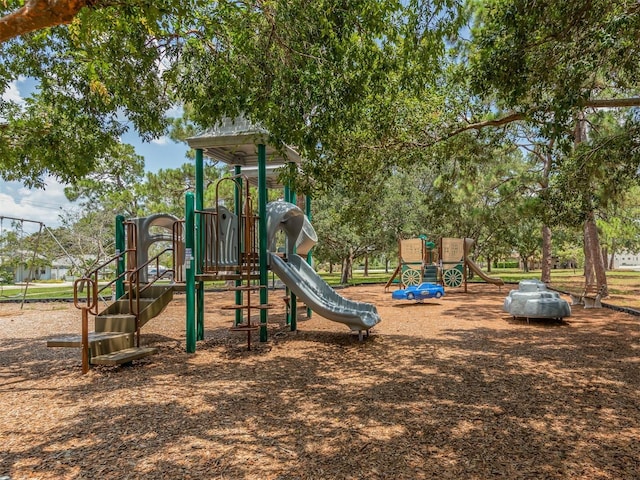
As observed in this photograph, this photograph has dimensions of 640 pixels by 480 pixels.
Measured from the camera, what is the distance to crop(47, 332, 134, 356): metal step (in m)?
5.32

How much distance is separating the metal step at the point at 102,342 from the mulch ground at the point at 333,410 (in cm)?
28

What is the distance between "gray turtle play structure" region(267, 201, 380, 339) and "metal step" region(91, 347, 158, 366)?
2497 millimetres

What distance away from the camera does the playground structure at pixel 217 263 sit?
637cm

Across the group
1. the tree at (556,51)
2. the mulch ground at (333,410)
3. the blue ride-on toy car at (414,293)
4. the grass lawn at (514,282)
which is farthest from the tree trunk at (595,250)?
the tree at (556,51)

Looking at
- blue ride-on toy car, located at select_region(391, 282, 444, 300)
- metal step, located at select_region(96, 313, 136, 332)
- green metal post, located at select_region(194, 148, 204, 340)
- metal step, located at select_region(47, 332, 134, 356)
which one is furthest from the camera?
blue ride-on toy car, located at select_region(391, 282, 444, 300)

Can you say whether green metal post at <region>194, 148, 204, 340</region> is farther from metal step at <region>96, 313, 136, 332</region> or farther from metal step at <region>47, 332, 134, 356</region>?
metal step at <region>47, 332, 134, 356</region>

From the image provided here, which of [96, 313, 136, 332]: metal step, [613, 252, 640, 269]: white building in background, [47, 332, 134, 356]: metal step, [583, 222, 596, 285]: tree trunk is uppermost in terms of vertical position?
[583, 222, 596, 285]: tree trunk

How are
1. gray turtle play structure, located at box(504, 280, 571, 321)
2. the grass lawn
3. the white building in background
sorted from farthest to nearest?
the white building in background → the grass lawn → gray turtle play structure, located at box(504, 280, 571, 321)

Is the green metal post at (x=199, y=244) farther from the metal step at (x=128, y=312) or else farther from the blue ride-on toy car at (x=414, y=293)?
the blue ride-on toy car at (x=414, y=293)

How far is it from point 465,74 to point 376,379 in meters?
4.84

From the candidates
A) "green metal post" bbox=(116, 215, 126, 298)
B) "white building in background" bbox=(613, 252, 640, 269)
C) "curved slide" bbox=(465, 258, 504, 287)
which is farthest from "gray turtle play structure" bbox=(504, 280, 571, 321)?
"white building in background" bbox=(613, 252, 640, 269)

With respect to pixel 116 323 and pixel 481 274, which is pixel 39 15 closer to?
pixel 116 323

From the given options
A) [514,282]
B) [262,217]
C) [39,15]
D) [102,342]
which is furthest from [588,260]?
[39,15]

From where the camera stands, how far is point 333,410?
3887mm
